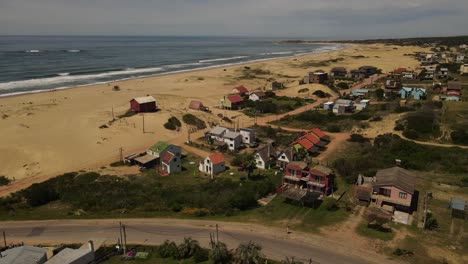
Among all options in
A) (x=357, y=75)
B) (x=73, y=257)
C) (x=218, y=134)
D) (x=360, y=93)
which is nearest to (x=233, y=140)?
(x=218, y=134)

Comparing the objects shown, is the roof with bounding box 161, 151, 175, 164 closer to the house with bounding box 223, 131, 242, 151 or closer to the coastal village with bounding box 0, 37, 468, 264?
the coastal village with bounding box 0, 37, 468, 264

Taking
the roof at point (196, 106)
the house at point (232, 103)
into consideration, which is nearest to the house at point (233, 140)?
the roof at point (196, 106)

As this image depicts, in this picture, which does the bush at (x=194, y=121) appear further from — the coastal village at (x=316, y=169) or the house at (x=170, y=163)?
the house at (x=170, y=163)

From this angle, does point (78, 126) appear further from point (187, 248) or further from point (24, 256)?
point (187, 248)

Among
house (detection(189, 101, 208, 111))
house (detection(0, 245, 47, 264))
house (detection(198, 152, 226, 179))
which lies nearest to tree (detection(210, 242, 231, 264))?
house (detection(0, 245, 47, 264))

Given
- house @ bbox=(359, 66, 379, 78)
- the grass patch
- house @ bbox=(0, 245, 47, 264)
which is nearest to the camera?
house @ bbox=(0, 245, 47, 264)

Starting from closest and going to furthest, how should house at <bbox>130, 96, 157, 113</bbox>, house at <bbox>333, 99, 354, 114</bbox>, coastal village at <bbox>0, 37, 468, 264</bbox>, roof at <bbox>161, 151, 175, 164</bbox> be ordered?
1. coastal village at <bbox>0, 37, 468, 264</bbox>
2. roof at <bbox>161, 151, 175, 164</bbox>
3. house at <bbox>130, 96, 157, 113</bbox>
4. house at <bbox>333, 99, 354, 114</bbox>
